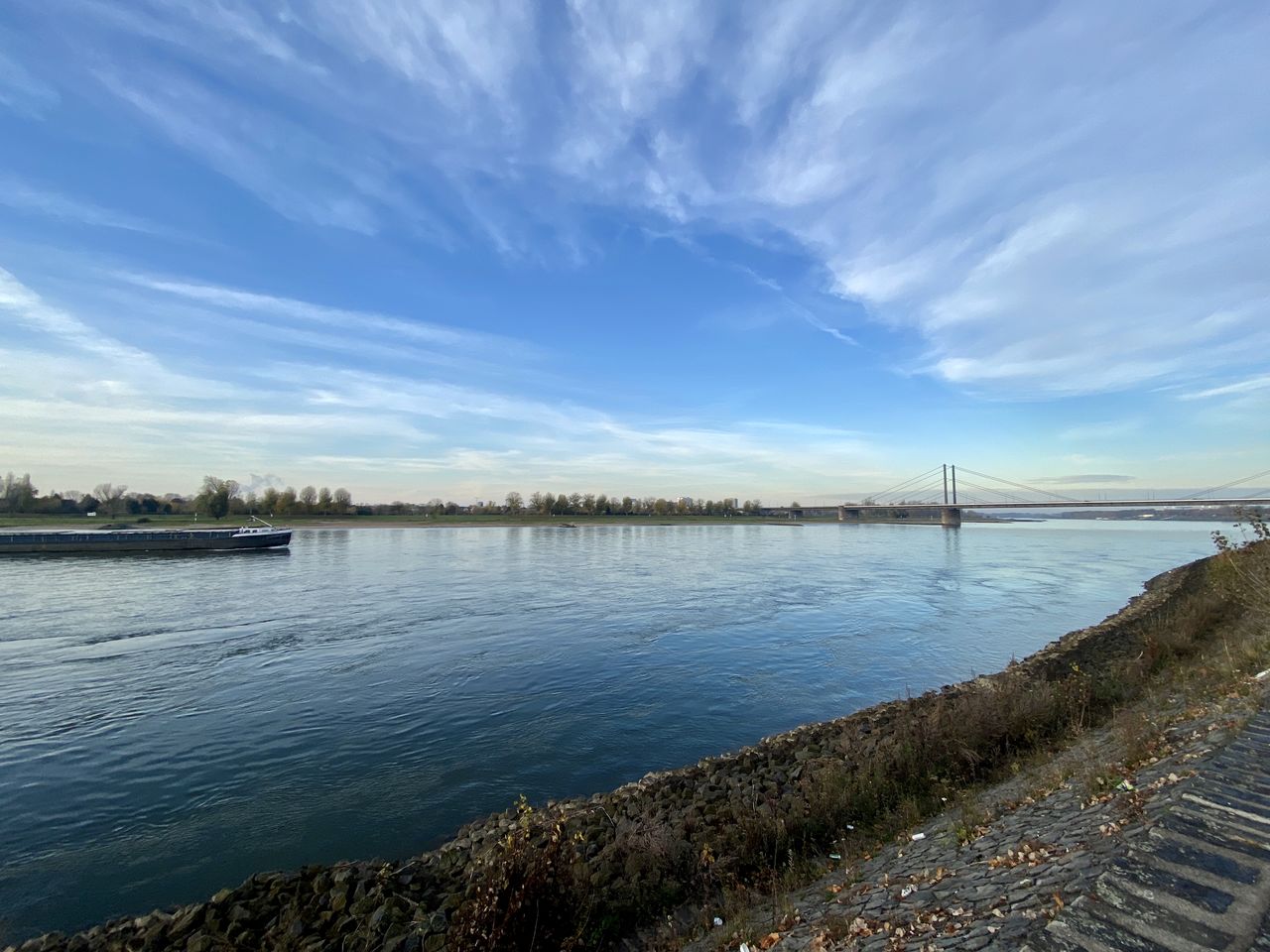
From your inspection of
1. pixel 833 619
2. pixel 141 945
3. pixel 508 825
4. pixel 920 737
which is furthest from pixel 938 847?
pixel 833 619

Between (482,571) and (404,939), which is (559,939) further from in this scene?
(482,571)

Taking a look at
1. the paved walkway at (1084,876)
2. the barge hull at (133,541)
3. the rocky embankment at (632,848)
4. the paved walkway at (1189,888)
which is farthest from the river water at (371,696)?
the barge hull at (133,541)

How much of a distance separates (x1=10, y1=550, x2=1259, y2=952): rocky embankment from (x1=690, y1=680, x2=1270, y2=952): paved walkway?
2.98 ft

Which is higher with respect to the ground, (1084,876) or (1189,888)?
(1189,888)

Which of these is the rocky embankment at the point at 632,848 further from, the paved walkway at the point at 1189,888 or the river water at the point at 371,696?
the paved walkway at the point at 1189,888

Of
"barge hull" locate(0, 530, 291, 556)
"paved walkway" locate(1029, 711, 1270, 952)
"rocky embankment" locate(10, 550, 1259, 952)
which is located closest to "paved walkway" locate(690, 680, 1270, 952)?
"paved walkway" locate(1029, 711, 1270, 952)

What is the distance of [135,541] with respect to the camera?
58938 millimetres

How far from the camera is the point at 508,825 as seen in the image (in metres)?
7.68

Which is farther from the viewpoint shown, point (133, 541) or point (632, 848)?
point (133, 541)

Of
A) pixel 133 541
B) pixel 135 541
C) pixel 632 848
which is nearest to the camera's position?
pixel 632 848

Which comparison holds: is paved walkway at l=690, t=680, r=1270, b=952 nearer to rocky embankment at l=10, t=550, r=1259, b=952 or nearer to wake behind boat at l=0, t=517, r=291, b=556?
rocky embankment at l=10, t=550, r=1259, b=952

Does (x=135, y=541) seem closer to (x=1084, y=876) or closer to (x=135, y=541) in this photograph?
(x=135, y=541)

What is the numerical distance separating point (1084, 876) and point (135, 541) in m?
75.7

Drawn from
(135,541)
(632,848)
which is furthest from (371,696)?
(135,541)
